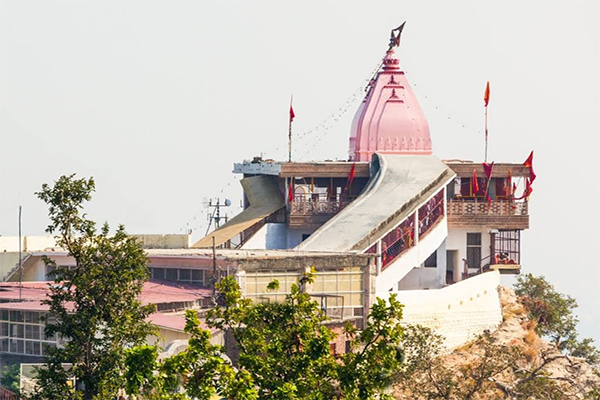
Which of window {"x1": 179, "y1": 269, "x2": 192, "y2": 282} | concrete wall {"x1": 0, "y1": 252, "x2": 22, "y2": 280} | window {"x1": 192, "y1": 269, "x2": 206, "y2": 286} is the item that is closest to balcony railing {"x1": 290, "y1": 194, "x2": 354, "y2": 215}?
window {"x1": 179, "y1": 269, "x2": 192, "y2": 282}

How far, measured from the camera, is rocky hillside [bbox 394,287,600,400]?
56719mm

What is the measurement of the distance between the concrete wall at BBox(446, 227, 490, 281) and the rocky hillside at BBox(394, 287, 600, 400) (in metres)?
4.52

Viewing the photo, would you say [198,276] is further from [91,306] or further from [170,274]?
[91,306]

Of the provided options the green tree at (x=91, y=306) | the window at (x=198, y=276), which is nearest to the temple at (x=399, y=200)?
the window at (x=198, y=276)

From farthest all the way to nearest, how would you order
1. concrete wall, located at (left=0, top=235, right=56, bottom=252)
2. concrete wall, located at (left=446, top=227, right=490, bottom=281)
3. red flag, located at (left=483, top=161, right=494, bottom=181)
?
red flag, located at (left=483, top=161, right=494, bottom=181)
concrete wall, located at (left=0, top=235, right=56, bottom=252)
concrete wall, located at (left=446, top=227, right=490, bottom=281)

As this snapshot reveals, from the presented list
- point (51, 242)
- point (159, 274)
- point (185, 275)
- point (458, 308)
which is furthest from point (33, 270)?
point (458, 308)

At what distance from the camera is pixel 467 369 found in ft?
195

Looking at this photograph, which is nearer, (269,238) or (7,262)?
(7,262)

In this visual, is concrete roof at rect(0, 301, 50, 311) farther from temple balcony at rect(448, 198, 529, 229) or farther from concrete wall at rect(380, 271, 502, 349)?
temple balcony at rect(448, 198, 529, 229)

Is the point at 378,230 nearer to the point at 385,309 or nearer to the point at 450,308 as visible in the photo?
the point at 450,308

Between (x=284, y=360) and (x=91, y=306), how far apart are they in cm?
693

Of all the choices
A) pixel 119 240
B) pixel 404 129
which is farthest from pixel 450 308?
pixel 119 240

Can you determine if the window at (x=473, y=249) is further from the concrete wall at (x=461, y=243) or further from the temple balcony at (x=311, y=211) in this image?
the temple balcony at (x=311, y=211)

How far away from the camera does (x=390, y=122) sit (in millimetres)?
84625
